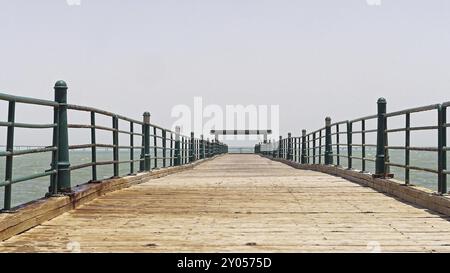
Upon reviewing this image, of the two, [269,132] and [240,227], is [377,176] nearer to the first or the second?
[240,227]

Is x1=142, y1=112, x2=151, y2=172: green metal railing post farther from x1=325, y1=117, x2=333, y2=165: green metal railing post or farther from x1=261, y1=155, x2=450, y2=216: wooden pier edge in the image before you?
x1=325, y1=117, x2=333, y2=165: green metal railing post

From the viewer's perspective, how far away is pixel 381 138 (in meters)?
10.5

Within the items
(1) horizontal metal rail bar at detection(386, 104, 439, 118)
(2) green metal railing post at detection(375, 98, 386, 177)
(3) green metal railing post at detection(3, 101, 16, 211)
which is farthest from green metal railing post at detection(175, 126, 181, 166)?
(3) green metal railing post at detection(3, 101, 16, 211)

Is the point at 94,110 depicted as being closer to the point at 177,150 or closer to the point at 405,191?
the point at 405,191

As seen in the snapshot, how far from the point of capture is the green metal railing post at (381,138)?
34.0 feet

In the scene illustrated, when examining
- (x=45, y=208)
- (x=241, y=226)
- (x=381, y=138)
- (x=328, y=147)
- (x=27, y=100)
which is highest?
(x=27, y=100)

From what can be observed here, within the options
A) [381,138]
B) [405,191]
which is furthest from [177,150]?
[405,191]

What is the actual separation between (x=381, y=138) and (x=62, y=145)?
6124mm

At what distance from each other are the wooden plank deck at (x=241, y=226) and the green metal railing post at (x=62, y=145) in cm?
43

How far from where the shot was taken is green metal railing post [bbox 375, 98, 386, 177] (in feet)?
34.0

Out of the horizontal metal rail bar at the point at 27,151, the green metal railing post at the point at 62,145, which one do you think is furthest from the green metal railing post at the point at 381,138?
the horizontal metal rail bar at the point at 27,151

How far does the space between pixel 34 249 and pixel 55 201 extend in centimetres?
177

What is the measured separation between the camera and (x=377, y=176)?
10.3 meters
